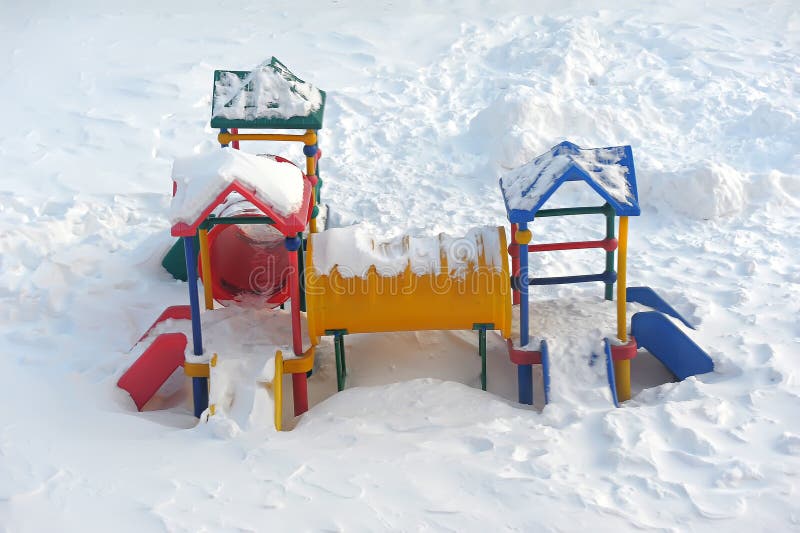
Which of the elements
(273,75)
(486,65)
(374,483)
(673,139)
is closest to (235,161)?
(273,75)

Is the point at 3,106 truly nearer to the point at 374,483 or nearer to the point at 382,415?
the point at 382,415

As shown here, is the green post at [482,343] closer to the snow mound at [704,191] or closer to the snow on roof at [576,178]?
the snow on roof at [576,178]

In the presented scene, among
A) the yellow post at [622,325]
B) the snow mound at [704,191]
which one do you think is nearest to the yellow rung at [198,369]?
the yellow post at [622,325]

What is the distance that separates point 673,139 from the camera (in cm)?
748

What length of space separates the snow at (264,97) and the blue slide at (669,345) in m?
2.36

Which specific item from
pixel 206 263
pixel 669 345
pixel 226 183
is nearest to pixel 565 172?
pixel 669 345

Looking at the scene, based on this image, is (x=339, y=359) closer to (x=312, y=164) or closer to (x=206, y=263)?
(x=206, y=263)

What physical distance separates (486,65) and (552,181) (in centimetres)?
519

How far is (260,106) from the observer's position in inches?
191

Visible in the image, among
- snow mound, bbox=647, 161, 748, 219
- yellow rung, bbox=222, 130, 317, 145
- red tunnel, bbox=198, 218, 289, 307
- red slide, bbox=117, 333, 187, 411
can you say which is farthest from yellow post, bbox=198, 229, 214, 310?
snow mound, bbox=647, 161, 748, 219

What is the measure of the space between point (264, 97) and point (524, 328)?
213 centimetres

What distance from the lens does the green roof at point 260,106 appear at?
482 cm

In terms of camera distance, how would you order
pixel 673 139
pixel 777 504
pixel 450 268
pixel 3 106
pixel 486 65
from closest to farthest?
pixel 777 504, pixel 450 268, pixel 673 139, pixel 3 106, pixel 486 65

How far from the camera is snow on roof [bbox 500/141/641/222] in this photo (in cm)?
404
